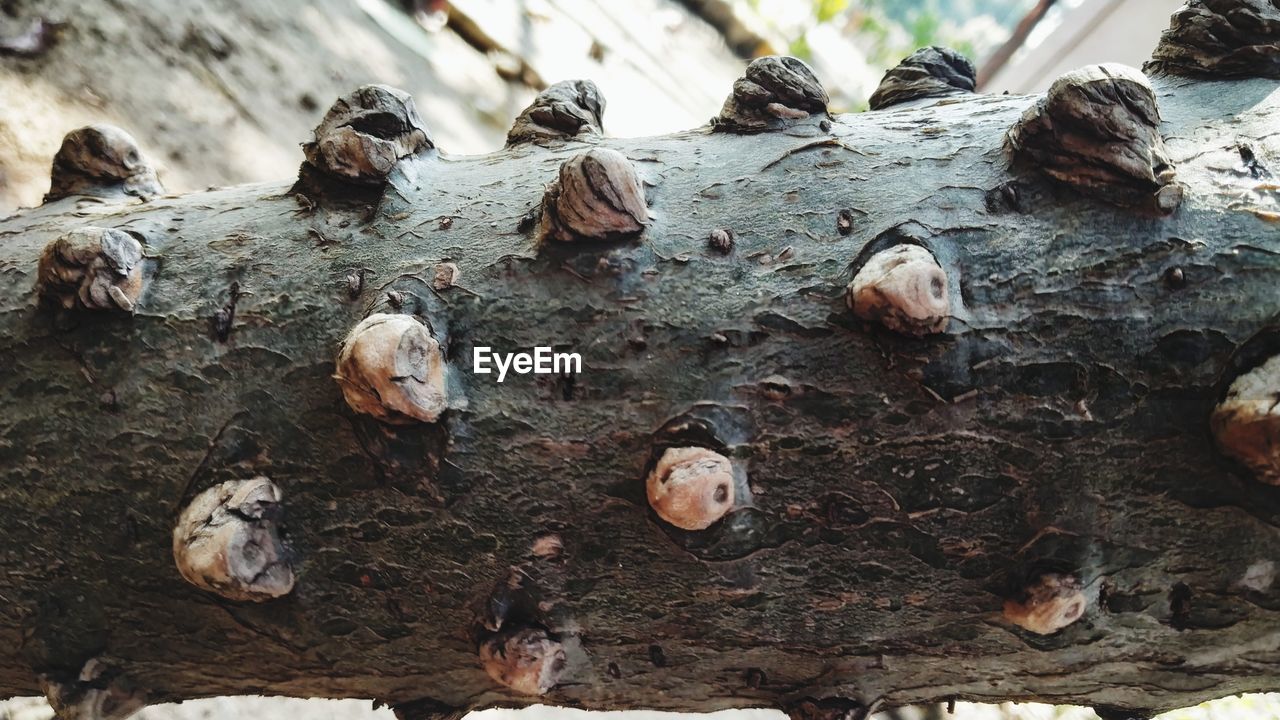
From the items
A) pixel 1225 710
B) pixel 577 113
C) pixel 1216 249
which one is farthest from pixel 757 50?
pixel 1216 249

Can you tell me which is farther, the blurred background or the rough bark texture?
the blurred background

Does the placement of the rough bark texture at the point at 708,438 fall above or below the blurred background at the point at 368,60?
below

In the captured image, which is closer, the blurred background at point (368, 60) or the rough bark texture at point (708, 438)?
the rough bark texture at point (708, 438)

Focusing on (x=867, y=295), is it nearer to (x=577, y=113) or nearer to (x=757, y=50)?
(x=577, y=113)

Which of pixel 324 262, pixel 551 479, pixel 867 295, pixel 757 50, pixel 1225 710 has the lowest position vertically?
pixel 1225 710

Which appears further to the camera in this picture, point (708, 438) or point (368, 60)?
point (368, 60)

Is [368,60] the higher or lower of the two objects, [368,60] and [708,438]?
the higher

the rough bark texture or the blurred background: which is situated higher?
the blurred background

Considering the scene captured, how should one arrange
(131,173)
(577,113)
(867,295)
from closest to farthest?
1. (867,295)
2. (577,113)
3. (131,173)
